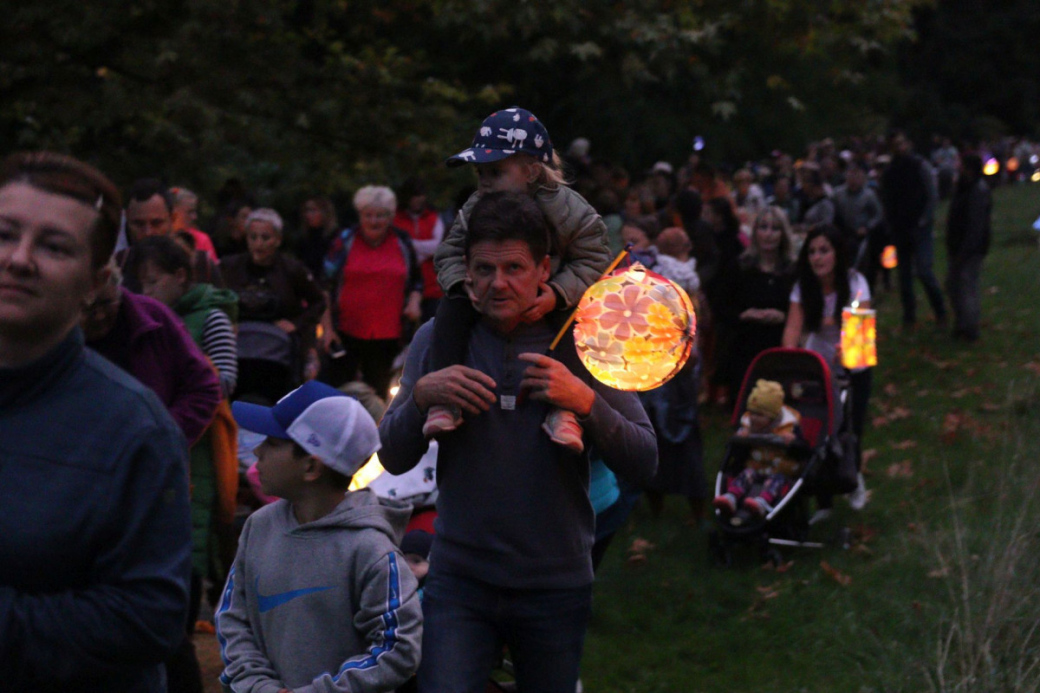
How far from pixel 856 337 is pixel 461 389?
5.82 meters

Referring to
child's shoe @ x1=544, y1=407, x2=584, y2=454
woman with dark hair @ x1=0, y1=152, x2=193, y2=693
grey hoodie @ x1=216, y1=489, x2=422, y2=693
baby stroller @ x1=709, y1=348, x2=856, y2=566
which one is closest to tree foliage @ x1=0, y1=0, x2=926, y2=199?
baby stroller @ x1=709, y1=348, x2=856, y2=566

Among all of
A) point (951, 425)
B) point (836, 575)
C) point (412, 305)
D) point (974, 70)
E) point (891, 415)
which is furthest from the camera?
point (974, 70)

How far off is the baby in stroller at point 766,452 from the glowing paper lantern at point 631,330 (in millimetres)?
4675

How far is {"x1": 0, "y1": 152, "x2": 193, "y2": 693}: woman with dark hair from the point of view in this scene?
2234mm

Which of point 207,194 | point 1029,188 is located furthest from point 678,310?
point 1029,188

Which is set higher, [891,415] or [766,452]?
[766,452]

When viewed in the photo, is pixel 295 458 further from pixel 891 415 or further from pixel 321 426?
pixel 891 415

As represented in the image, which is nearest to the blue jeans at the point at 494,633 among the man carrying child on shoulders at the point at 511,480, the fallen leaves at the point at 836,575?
the man carrying child on shoulders at the point at 511,480

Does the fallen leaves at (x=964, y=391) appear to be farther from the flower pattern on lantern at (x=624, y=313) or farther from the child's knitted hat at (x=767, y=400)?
the flower pattern on lantern at (x=624, y=313)

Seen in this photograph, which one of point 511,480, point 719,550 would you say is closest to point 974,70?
point 719,550

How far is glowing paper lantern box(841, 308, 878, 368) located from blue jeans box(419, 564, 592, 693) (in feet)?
18.1

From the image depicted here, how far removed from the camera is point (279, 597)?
3602 millimetres

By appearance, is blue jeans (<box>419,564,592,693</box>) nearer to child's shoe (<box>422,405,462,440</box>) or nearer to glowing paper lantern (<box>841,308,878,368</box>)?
child's shoe (<box>422,405,462,440</box>)

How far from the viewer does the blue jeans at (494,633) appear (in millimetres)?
3623
